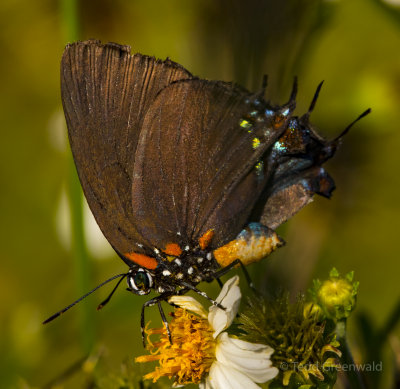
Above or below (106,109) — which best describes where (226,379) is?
below

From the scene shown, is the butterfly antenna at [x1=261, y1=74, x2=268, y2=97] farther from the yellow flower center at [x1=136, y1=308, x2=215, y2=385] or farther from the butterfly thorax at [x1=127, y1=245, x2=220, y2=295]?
the yellow flower center at [x1=136, y1=308, x2=215, y2=385]

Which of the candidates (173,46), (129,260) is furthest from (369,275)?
(173,46)

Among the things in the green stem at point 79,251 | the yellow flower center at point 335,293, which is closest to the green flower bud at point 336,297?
the yellow flower center at point 335,293

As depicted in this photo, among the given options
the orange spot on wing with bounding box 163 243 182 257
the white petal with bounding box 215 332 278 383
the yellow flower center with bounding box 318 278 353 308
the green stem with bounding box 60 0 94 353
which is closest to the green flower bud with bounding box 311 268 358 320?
the yellow flower center with bounding box 318 278 353 308

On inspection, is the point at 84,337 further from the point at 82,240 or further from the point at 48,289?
the point at 48,289

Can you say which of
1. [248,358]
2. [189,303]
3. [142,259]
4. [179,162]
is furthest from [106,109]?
[248,358]

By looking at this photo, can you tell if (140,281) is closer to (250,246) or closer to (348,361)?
(250,246)
